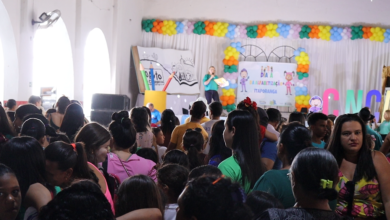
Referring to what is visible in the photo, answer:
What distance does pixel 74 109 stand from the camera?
4.12m

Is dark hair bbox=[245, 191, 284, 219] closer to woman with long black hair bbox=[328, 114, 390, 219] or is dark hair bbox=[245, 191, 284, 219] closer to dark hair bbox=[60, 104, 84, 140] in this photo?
woman with long black hair bbox=[328, 114, 390, 219]

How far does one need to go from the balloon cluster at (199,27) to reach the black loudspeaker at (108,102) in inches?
188

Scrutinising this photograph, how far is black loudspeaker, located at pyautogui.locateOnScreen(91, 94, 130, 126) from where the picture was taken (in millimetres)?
9656

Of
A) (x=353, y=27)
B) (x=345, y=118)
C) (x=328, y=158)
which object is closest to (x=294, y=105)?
(x=353, y=27)

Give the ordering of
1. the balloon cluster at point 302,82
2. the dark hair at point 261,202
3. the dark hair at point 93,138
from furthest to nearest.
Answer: the balloon cluster at point 302,82, the dark hair at point 93,138, the dark hair at point 261,202

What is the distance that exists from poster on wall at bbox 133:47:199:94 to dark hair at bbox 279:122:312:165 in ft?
34.5

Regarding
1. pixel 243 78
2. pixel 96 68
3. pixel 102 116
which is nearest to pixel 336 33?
pixel 243 78

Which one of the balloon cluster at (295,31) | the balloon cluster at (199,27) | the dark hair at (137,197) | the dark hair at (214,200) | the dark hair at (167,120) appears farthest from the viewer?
the balloon cluster at (199,27)

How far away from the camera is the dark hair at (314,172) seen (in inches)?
67.9

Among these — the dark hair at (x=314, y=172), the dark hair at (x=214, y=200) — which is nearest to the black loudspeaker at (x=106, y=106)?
the dark hair at (x=314, y=172)

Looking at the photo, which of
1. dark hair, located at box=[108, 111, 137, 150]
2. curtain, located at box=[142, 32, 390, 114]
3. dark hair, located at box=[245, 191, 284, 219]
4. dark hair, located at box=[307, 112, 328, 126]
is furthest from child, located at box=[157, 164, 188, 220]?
curtain, located at box=[142, 32, 390, 114]

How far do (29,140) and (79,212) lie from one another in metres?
1.08

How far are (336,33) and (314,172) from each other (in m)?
12.7

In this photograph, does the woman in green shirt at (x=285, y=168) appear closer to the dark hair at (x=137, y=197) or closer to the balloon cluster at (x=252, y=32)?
the dark hair at (x=137, y=197)
